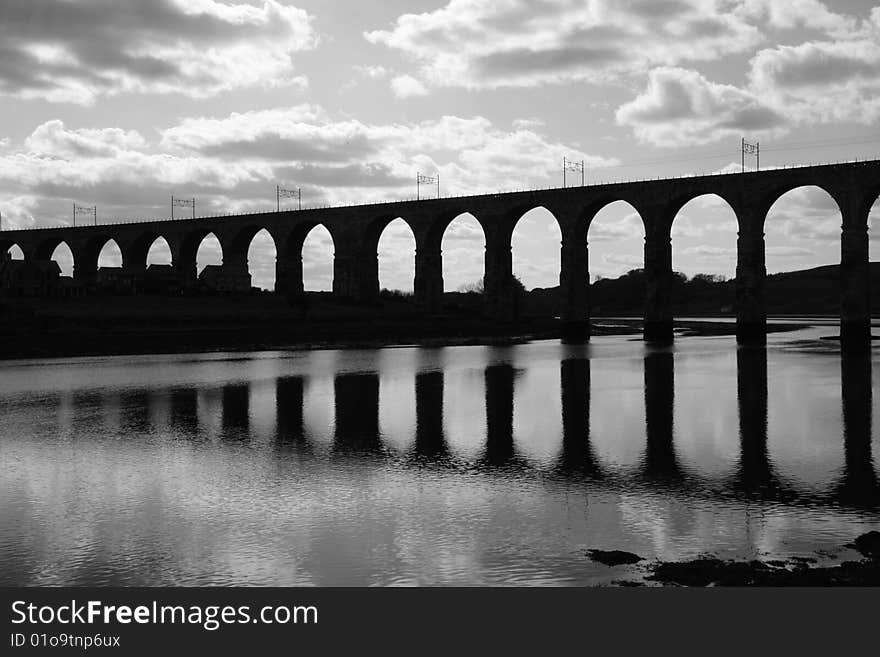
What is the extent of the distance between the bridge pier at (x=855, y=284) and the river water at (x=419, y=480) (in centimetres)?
3122

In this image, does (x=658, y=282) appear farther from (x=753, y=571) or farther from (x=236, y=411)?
(x=753, y=571)

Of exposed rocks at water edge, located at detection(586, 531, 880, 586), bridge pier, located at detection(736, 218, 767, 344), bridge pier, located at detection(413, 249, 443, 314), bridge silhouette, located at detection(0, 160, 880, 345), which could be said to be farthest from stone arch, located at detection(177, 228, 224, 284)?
exposed rocks at water edge, located at detection(586, 531, 880, 586)

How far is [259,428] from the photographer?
18.7m

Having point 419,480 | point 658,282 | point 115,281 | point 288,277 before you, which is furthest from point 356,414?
point 115,281

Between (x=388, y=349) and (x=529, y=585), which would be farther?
(x=388, y=349)

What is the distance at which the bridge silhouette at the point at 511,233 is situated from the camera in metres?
56.7

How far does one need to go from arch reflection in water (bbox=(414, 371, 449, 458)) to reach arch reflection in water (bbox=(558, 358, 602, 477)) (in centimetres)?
232

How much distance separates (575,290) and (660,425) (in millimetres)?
49944

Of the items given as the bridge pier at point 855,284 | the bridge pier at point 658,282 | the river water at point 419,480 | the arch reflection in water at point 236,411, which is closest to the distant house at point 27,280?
the bridge pier at point 658,282

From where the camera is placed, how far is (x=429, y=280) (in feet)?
252

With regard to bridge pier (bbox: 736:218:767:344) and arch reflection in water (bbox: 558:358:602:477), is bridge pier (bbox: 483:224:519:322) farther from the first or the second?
arch reflection in water (bbox: 558:358:602:477)
